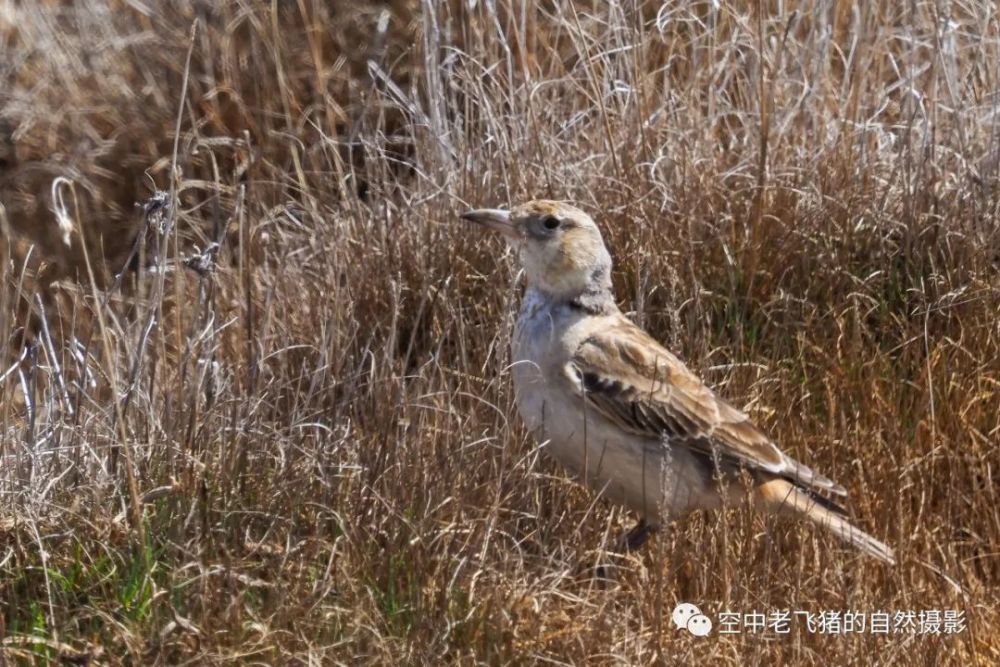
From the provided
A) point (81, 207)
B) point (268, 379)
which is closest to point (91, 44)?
point (81, 207)

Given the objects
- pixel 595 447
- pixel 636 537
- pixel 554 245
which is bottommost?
pixel 636 537

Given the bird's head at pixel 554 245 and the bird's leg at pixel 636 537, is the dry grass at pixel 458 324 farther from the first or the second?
the bird's head at pixel 554 245

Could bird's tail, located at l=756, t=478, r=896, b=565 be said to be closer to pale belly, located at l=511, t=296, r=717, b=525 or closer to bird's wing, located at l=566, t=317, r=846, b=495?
bird's wing, located at l=566, t=317, r=846, b=495

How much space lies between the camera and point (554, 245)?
5285 mm

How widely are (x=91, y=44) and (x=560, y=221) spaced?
4069mm

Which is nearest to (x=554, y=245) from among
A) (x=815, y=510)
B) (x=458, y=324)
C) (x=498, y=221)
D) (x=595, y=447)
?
(x=498, y=221)

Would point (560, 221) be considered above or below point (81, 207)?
above

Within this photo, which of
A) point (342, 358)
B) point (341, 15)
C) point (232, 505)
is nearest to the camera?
point (232, 505)

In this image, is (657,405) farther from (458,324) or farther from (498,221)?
(458,324)

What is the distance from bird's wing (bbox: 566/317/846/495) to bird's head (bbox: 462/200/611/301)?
9.0 inches

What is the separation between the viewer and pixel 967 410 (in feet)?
17.9

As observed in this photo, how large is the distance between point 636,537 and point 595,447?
0.97 feet

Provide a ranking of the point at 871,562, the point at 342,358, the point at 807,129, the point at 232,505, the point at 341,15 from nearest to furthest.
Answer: the point at 232,505 → the point at 871,562 → the point at 342,358 → the point at 807,129 → the point at 341,15

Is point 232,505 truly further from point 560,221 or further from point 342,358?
point 560,221
